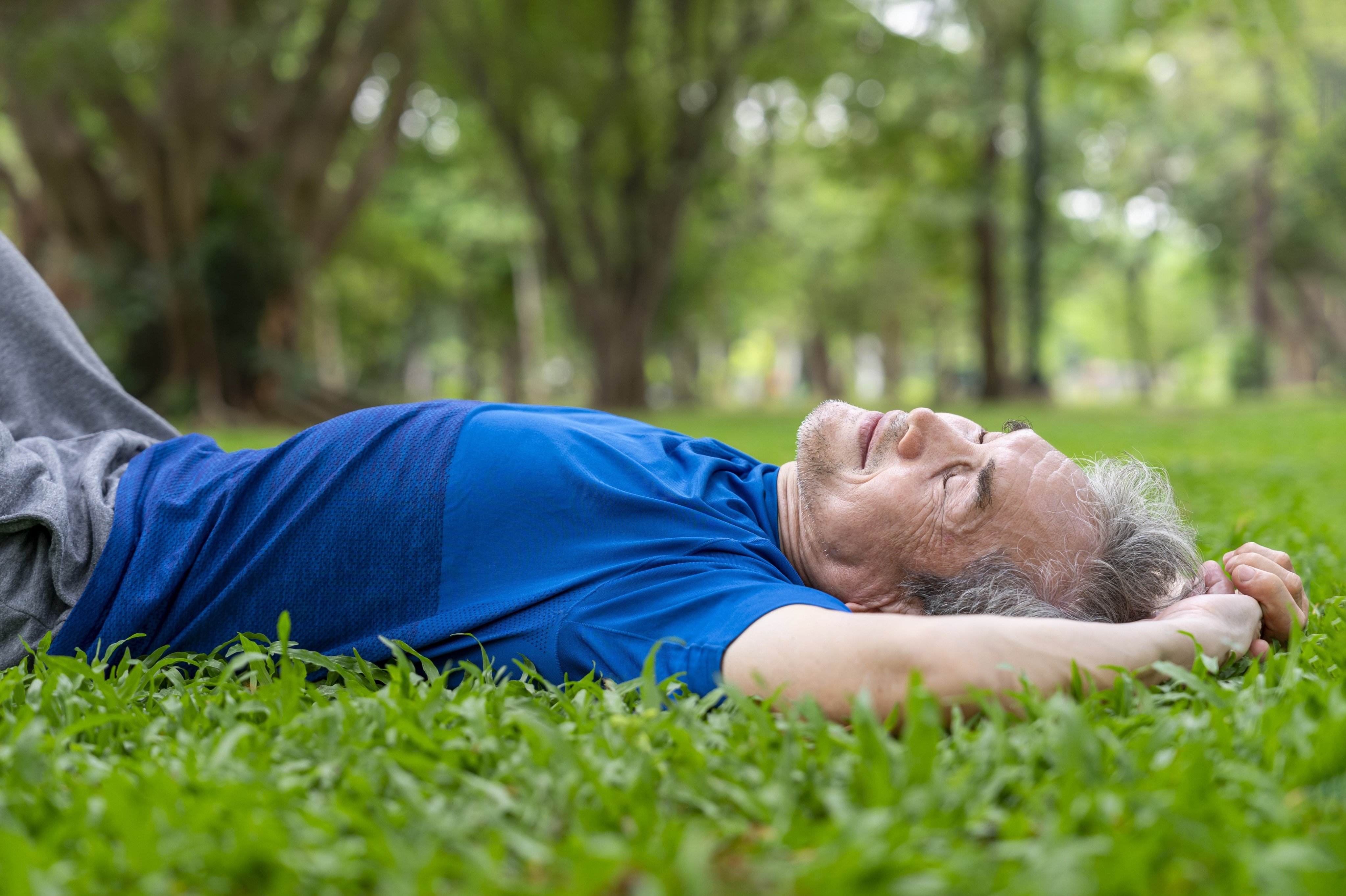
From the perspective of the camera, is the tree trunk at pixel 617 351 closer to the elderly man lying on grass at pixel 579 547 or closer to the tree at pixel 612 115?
the tree at pixel 612 115

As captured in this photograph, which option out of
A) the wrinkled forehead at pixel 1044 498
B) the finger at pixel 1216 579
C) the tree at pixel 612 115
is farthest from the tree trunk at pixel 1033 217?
the wrinkled forehead at pixel 1044 498

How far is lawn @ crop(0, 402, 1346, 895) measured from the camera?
1.41 m

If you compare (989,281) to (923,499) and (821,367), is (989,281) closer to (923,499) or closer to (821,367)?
(821,367)

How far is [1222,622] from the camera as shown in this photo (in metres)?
2.49

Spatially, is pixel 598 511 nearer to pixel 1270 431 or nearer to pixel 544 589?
pixel 544 589

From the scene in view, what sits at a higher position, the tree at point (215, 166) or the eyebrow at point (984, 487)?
the tree at point (215, 166)

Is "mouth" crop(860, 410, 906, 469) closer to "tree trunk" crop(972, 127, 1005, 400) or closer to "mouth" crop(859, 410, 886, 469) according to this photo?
"mouth" crop(859, 410, 886, 469)

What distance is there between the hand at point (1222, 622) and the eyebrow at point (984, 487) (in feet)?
1.59

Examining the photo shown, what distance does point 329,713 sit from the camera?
80.6 inches

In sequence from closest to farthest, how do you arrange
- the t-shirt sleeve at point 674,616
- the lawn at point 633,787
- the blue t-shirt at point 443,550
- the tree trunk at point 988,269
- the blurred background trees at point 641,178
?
1. the lawn at point 633,787
2. the t-shirt sleeve at point 674,616
3. the blue t-shirt at point 443,550
4. the blurred background trees at point 641,178
5. the tree trunk at point 988,269

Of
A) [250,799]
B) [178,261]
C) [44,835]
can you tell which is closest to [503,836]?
[250,799]

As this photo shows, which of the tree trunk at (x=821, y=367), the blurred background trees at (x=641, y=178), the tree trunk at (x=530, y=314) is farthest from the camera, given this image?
the tree trunk at (x=821, y=367)

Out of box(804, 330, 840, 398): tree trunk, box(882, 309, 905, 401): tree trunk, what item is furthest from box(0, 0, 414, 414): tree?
box(882, 309, 905, 401): tree trunk

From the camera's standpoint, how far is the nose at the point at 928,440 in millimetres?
2684
